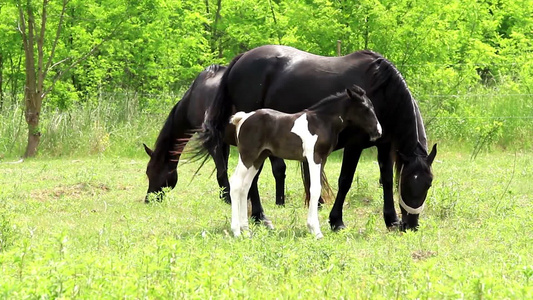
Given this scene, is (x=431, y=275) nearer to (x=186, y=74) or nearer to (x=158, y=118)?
(x=158, y=118)

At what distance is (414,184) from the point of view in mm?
8305

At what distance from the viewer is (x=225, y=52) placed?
24.6 meters

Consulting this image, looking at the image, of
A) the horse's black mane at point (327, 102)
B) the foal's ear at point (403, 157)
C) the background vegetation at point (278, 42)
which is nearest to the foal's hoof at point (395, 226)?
the foal's ear at point (403, 157)

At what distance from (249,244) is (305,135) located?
57.5 inches

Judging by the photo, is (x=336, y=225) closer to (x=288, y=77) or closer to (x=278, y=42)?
(x=288, y=77)

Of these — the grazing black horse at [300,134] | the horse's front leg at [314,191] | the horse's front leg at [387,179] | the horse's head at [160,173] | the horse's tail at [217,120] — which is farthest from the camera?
the horse's head at [160,173]

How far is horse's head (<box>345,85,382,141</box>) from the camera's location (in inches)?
312

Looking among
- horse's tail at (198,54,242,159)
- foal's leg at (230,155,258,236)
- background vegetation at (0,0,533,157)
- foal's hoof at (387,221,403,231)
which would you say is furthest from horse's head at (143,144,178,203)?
background vegetation at (0,0,533,157)

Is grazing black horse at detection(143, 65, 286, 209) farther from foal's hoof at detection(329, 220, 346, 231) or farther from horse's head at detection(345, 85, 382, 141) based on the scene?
horse's head at detection(345, 85, 382, 141)

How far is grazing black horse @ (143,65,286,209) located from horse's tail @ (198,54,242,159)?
5.59 ft

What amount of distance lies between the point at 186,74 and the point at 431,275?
17.9 meters

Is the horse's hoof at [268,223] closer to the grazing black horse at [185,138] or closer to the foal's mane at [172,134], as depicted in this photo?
the grazing black horse at [185,138]

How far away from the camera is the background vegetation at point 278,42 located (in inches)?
678

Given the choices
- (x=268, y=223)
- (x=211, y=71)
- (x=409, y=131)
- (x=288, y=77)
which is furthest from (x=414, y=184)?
(x=211, y=71)
